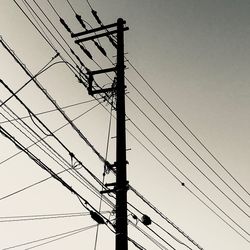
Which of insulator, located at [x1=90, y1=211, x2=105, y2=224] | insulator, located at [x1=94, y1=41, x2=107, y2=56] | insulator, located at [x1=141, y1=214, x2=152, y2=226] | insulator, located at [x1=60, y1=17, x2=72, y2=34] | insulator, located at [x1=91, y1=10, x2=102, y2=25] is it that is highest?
insulator, located at [x1=91, y1=10, x2=102, y2=25]

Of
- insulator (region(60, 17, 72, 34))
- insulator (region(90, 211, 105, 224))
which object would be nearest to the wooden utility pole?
insulator (region(90, 211, 105, 224))

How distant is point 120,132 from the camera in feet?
38.5

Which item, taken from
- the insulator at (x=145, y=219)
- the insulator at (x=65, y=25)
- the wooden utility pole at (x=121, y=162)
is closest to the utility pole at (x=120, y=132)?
the wooden utility pole at (x=121, y=162)

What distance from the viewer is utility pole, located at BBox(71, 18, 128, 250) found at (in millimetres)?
10531

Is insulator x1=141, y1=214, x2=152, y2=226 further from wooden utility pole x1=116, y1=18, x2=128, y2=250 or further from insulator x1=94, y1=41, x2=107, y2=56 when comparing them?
insulator x1=94, y1=41, x2=107, y2=56

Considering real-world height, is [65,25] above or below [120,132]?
above

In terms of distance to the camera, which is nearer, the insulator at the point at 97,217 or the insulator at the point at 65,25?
the insulator at the point at 97,217

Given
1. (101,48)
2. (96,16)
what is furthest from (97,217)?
(96,16)

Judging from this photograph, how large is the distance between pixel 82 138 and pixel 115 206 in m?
2.07

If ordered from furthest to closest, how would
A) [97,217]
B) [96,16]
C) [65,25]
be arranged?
[96,16], [65,25], [97,217]

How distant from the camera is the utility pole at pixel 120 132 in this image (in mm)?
10531

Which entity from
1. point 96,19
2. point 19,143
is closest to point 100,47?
point 96,19

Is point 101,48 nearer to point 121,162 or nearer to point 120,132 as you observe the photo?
point 120,132

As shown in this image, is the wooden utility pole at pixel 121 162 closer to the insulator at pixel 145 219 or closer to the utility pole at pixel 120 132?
the utility pole at pixel 120 132
